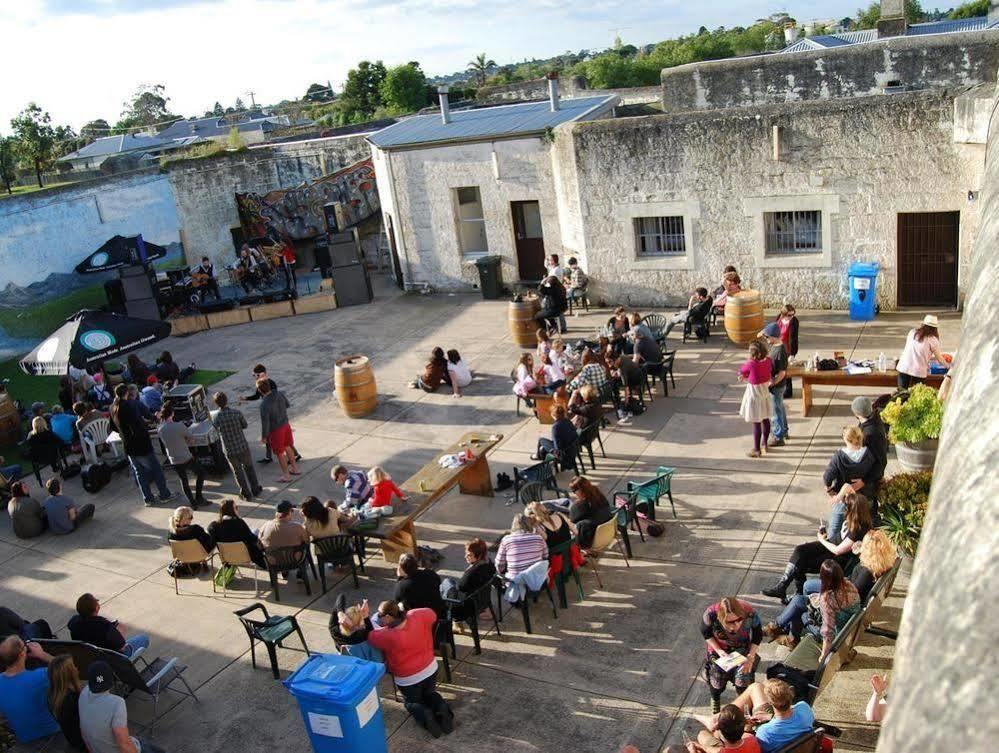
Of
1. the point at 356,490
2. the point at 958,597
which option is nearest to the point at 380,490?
the point at 356,490

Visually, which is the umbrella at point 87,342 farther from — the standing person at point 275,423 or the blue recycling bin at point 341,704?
the blue recycling bin at point 341,704

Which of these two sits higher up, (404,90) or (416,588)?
(404,90)

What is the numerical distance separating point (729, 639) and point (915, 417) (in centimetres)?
360

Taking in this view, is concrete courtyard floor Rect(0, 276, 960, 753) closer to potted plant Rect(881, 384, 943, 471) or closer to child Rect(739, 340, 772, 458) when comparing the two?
child Rect(739, 340, 772, 458)

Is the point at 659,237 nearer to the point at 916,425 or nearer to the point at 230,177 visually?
the point at 916,425

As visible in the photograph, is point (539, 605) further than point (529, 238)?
No

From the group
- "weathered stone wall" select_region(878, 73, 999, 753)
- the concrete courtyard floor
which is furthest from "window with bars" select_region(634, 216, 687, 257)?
"weathered stone wall" select_region(878, 73, 999, 753)

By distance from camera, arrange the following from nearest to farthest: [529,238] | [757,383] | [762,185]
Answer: [757,383] < [762,185] < [529,238]

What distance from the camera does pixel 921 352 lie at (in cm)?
1211

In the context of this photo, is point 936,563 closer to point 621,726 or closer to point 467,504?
point 621,726

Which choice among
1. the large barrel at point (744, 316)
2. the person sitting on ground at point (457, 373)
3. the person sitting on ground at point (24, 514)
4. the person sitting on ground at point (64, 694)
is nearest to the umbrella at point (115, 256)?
the person sitting on ground at point (457, 373)

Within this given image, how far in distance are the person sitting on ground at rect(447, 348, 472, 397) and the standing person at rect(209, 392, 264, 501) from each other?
13.8 feet

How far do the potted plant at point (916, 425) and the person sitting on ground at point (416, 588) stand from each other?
5.11m

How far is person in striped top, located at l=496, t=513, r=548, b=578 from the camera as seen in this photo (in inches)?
367
